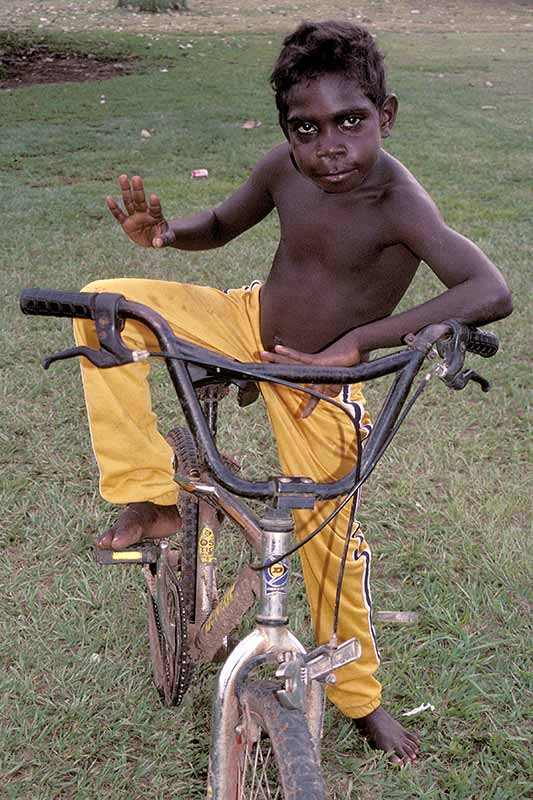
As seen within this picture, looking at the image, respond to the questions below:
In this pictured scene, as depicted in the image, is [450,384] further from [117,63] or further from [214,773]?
[117,63]

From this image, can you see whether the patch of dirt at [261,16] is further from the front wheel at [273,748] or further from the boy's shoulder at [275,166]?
the front wheel at [273,748]

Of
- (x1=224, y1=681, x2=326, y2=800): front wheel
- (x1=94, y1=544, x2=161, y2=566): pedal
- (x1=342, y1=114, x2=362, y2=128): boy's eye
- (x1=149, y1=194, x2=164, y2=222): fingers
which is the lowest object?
(x1=94, y1=544, x2=161, y2=566): pedal

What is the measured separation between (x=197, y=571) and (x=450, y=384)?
43.0 inches

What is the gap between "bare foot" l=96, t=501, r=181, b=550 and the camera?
8.32 feet

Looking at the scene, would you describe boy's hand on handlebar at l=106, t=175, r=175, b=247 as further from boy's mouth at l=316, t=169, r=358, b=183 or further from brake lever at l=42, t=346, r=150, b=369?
brake lever at l=42, t=346, r=150, b=369

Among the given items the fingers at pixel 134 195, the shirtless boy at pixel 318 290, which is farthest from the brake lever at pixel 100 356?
the fingers at pixel 134 195

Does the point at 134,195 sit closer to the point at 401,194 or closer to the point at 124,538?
the point at 401,194

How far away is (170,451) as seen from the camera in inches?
99.1

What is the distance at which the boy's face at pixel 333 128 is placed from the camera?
2.10 metres

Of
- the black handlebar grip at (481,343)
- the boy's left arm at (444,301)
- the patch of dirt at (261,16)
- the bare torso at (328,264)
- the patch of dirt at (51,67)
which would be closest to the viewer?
the black handlebar grip at (481,343)

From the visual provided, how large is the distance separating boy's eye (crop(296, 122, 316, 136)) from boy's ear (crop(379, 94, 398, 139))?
0.68 ft

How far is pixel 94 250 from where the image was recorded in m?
6.59

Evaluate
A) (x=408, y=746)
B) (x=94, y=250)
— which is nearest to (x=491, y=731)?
(x=408, y=746)

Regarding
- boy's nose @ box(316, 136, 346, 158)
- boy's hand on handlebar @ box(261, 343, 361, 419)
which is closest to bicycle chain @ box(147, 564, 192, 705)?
boy's hand on handlebar @ box(261, 343, 361, 419)
